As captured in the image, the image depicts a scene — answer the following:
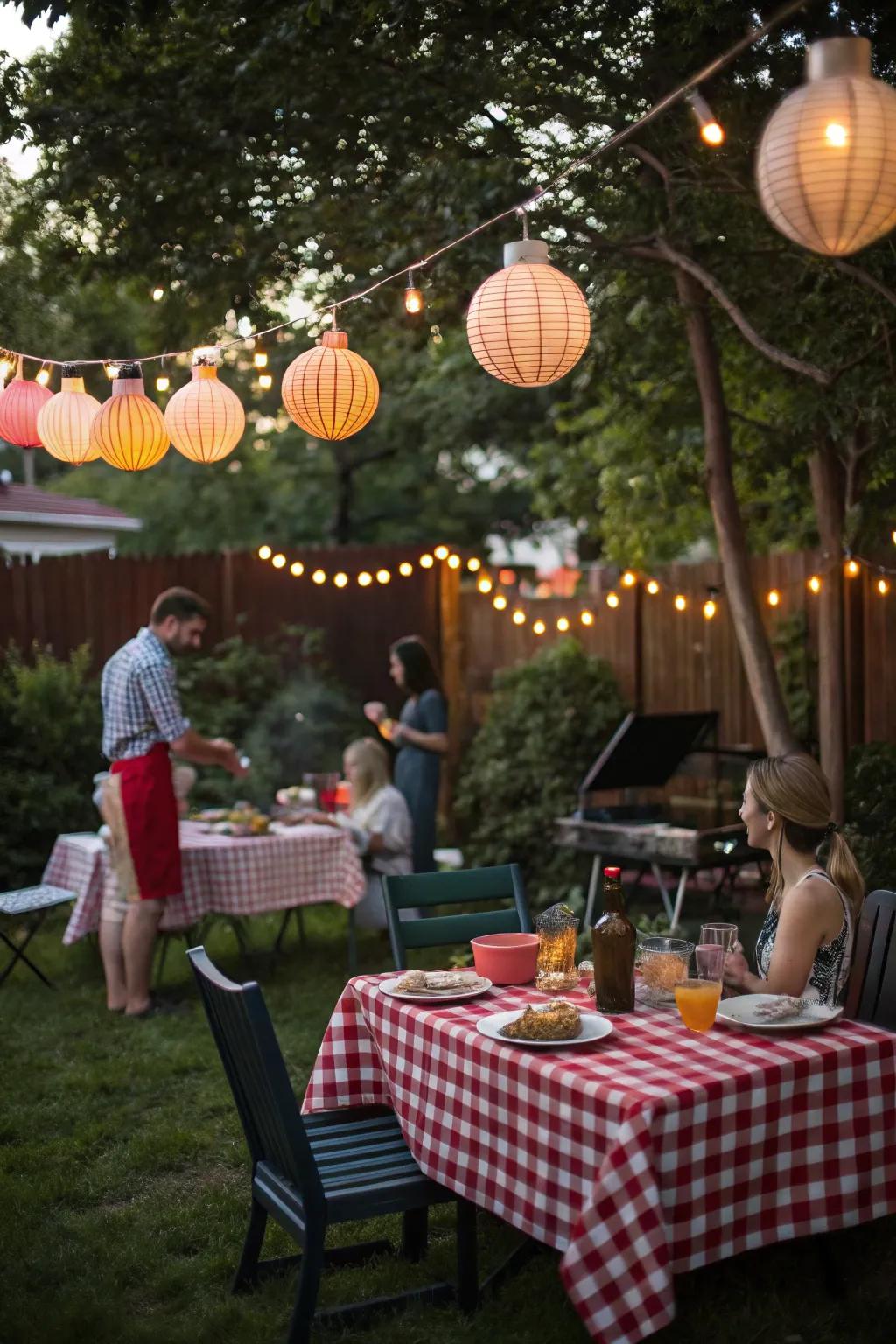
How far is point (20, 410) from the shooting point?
202 inches

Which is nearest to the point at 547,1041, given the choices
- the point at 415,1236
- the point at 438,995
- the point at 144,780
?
the point at 438,995

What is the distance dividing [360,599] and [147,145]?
4954 mm

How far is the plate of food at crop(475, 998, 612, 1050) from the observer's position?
2988mm

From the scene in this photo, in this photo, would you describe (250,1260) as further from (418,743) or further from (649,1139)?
(418,743)

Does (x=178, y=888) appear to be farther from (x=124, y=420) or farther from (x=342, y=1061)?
(x=342, y=1061)

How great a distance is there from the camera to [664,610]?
8.97 m

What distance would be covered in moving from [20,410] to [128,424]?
1.87 feet

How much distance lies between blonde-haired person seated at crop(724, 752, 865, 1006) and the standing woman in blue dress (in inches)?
146

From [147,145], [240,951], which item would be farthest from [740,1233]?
[147,145]

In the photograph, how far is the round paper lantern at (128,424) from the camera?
4.86m

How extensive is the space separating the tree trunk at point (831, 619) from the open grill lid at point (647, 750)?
620 millimetres

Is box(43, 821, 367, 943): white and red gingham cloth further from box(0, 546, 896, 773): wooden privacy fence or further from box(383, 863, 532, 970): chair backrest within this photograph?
box(383, 863, 532, 970): chair backrest

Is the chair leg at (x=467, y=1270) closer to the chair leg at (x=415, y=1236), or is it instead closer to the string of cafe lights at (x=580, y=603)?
the chair leg at (x=415, y=1236)

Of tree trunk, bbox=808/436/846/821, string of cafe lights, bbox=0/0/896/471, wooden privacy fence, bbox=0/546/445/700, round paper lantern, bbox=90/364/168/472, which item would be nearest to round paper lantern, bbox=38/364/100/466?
string of cafe lights, bbox=0/0/896/471
